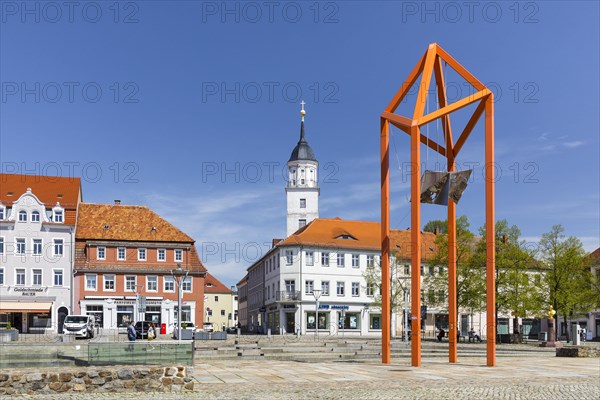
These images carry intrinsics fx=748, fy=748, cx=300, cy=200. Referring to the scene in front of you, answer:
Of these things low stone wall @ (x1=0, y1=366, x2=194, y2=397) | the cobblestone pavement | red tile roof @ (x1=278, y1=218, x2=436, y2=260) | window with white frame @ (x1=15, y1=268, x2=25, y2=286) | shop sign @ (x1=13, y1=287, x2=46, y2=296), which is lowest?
the cobblestone pavement

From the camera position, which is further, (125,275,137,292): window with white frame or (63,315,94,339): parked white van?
(125,275,137,292): window with white frame

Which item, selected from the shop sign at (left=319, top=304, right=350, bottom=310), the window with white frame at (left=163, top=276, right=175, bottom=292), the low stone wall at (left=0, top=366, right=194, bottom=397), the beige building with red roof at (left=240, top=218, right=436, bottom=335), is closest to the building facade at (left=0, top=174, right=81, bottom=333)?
the window with white frame at (left=163, top=276, right=175, bottom=292)

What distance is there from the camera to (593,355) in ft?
114

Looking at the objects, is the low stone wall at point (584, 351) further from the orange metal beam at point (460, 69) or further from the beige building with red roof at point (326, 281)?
the beige building with red roof at point (326, 281)

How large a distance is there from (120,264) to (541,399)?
56.6 metres

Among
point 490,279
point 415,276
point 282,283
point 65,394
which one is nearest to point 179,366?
point 65,394

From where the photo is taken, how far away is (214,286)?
13162 cm

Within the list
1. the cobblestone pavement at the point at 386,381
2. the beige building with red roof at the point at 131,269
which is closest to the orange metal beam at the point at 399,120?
the cobblestone pavement at the point at 386,381

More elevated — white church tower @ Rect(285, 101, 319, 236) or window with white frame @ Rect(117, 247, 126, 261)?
white church tower @ Rect(285, 101, 319, 236)

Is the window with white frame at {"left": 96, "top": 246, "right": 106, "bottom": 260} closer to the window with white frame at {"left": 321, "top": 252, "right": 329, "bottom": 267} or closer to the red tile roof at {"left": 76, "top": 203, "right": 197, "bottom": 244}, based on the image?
the red tile roof at {"left": 76, "top": 203, "right": 197, "bottom": 244}

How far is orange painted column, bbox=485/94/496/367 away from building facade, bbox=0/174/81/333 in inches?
1886

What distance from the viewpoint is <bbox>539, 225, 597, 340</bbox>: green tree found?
197 ft

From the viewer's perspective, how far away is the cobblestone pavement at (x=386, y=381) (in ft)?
56.3

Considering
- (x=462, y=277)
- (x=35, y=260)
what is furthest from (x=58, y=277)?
(x=462, y=277)
